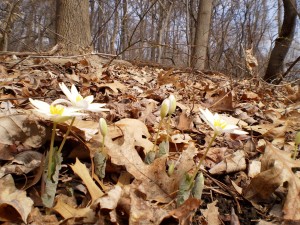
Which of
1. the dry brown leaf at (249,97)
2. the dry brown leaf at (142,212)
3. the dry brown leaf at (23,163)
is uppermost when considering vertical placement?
the dry brown leaf at (249,97)

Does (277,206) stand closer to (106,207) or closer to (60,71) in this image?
(106,207)

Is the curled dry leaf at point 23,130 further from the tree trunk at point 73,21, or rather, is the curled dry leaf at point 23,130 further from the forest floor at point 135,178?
the tree trunk at point 73,21

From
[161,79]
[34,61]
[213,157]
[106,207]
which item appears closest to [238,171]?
[213,157]

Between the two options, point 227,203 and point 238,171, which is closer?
point 227,203

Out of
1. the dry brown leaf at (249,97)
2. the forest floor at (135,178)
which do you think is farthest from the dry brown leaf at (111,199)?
the dry brown leaf at (249,97)

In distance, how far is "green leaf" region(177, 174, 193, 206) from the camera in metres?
0.89

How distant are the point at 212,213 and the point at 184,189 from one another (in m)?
0.15

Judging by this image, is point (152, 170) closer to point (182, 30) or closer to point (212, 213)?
point (212, 213)

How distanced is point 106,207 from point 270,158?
662mm

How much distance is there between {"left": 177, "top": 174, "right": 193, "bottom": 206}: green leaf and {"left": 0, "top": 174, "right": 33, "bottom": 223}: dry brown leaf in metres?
0.42

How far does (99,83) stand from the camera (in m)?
2.36

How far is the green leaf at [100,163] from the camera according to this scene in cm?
98

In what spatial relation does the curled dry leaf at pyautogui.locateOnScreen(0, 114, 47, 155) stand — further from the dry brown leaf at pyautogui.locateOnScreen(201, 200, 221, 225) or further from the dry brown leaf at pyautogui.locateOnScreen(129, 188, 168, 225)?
the dry brown leaf at pyautogui.locateOnScreen(201, 200, 221, 225)

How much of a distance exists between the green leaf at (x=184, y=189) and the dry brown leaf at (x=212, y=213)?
108mm
